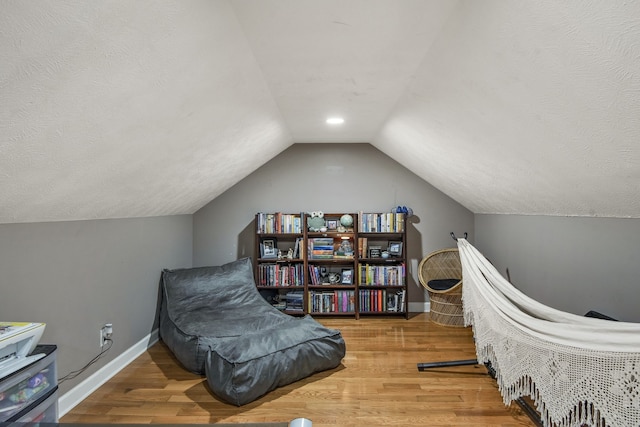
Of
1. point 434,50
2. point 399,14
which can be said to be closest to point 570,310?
point 434,50

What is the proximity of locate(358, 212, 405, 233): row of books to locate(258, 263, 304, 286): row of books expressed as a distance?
3.02 ft

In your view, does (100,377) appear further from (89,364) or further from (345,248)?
(345,248)

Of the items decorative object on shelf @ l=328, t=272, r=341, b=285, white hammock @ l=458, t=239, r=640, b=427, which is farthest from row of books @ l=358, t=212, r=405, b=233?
white hammock @ l=458, t=239, r=640, b=427

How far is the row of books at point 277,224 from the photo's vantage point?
4.34 metres

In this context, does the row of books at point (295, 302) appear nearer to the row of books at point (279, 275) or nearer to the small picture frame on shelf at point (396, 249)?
the row of books at point (279, 275)

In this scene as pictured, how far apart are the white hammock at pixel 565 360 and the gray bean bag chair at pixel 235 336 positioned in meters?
1.25

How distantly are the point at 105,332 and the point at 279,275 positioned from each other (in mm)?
1965

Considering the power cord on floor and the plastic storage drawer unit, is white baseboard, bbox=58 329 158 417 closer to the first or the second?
the power cord on floor

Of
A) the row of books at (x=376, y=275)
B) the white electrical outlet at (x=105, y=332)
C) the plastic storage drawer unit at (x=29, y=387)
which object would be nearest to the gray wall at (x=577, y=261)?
the row of books at (x=376, y=275)

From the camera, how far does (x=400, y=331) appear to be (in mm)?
3846

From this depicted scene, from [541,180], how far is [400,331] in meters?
2.24

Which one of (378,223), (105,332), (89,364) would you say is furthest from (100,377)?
(378,223)

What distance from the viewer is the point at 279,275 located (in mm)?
4332

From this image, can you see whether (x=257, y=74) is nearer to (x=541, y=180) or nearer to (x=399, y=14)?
(x=399, y=14)
